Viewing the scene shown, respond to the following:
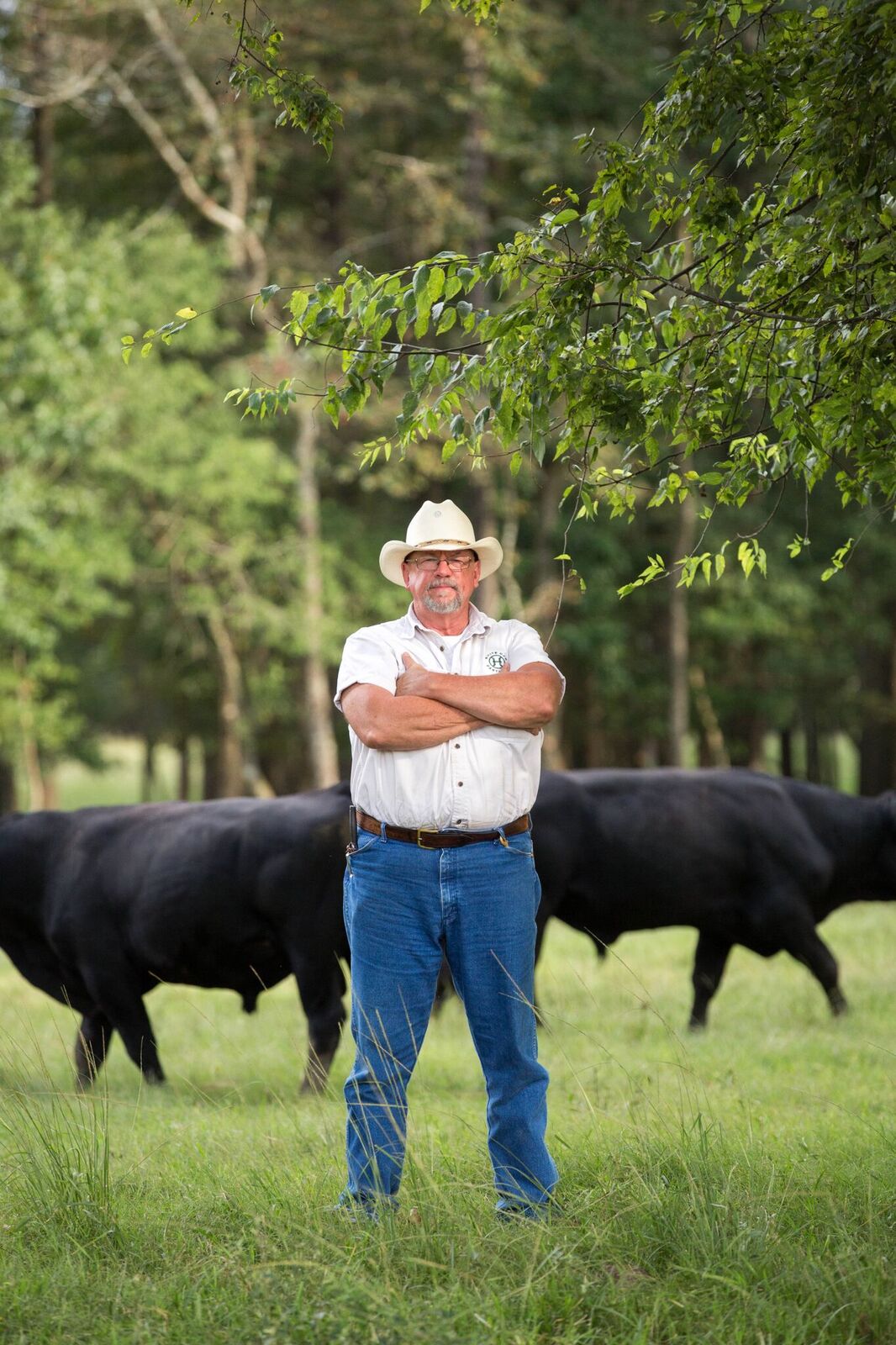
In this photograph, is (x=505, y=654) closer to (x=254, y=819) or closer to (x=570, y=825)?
(x=254, y=819)

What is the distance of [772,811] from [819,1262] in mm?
6175

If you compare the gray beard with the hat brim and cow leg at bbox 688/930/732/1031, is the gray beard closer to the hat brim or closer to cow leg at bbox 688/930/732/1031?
the hat brim

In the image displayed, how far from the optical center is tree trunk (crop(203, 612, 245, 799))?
2506 centimetres

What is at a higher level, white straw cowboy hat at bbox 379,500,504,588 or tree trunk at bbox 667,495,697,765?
white straw cowboy hat at bbox 379,500,504,588

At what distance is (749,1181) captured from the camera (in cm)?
492

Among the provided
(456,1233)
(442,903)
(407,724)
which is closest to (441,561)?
(407,724)

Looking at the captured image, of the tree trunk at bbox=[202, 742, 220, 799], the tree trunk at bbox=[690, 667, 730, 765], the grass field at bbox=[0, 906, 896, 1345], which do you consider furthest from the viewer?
the tree trunk at bbox=[690, 667, 730, 765]

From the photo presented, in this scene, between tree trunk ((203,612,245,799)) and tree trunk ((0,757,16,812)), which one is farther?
tree trunk ((0,757,16,812))

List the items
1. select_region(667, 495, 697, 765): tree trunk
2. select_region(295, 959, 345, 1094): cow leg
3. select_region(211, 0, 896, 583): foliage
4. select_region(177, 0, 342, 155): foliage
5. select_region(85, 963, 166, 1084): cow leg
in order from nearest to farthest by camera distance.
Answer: select_region(211, 0, 896, 583): foliage
select_region(177, 0, 342, 155): foliage
select_region(295, 959, 345, 1094): cow leg
select_region(85, 963, 166, 1084): cow leg
select_region(667, 495, 697, 765): tree trunk

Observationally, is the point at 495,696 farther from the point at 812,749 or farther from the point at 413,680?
the point at 812,749

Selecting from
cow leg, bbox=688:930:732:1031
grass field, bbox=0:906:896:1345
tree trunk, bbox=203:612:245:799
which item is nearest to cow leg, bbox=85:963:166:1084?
grass field, bbox=0:906:896:1345

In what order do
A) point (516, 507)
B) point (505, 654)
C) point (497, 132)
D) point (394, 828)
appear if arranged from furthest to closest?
point (516, 507) → point (497, 132) → point (505, 654) → point (394, 828)

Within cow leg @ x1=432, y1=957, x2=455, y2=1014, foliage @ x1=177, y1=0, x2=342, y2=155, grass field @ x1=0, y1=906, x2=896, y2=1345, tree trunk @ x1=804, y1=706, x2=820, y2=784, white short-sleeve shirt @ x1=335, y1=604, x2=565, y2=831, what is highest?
foliage @ x1=177, y1=0, x2=342, y2=155

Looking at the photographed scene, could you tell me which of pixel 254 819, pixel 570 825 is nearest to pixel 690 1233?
pixel 254 819
